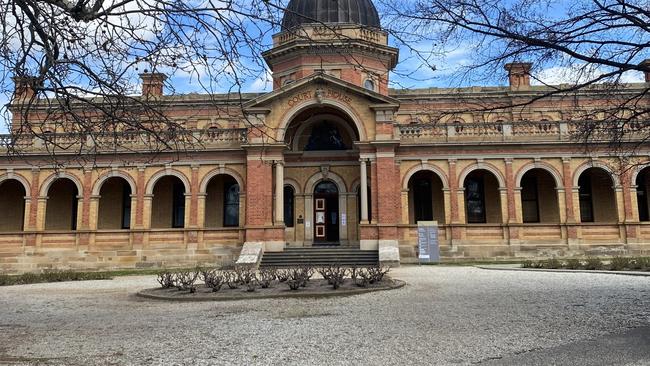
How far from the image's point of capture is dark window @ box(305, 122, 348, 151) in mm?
28844

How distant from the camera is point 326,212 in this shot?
28219mm

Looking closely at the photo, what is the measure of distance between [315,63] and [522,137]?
479 inches

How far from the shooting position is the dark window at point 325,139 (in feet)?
94.6

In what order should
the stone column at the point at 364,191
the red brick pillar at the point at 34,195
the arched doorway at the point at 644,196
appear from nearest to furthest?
the stone column at the point at 364,191 → the red brick pillar at the point at 34,195 → the arched doorway at the point at 644,196

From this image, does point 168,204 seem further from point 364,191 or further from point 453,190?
point 453,190

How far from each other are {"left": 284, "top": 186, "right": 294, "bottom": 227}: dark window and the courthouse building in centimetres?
9

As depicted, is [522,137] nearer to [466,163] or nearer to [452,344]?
[466,163]

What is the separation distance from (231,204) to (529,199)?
55.8 ft

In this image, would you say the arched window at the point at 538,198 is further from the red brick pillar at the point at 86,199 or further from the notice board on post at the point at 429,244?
the red brick pillar at the point at 86,199

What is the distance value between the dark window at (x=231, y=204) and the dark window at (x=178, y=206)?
96.8 inches

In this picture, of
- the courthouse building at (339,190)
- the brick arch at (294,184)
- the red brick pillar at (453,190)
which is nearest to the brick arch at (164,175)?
the courthouse building at (339,190)

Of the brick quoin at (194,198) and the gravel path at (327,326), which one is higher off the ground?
the brick quoin at (194,198)

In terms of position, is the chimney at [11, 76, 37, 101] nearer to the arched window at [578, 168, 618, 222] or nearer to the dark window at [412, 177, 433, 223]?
the dark window at [412, 177, 433, 223]

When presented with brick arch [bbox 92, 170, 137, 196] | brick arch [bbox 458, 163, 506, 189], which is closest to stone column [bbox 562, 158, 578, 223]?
brick arch [bbox 458, 163, 506, 189]
